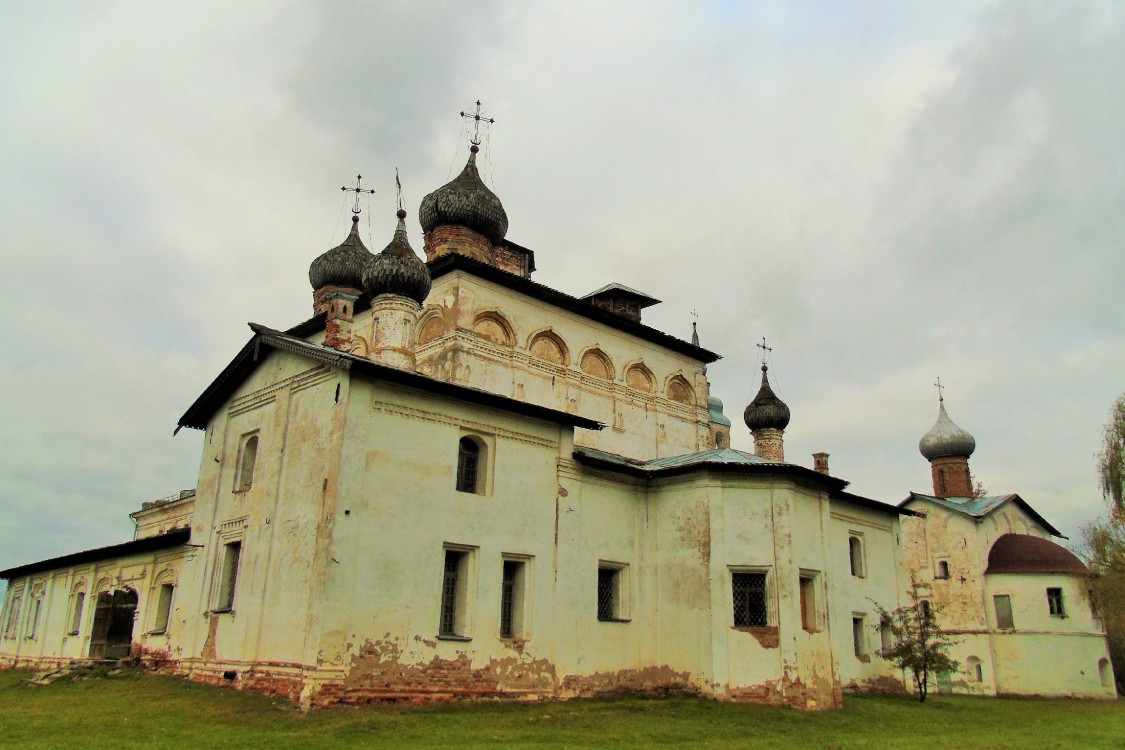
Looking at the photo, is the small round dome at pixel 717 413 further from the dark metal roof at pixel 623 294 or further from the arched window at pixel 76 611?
the arched window at pixel 76 611

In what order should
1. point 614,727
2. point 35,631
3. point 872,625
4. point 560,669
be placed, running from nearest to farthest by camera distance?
point 614,727 < point 560,669 < point 872,625 < point 35,631

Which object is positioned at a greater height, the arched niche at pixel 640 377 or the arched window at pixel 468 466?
the arched niche at pixel 640 377

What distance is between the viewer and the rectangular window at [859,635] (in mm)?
20547

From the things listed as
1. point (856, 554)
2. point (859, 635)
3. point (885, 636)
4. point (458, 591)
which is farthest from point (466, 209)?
point (885, 636)

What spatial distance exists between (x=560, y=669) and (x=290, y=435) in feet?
19.9

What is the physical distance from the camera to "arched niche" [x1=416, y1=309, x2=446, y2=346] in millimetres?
19269

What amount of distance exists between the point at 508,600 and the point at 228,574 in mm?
4981

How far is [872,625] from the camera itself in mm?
21109

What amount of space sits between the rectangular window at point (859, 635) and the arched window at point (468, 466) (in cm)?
1070

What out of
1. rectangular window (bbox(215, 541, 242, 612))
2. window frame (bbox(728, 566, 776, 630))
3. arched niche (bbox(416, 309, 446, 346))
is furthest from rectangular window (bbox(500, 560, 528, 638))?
arched niche (bbox(416, 309, 446, 346))

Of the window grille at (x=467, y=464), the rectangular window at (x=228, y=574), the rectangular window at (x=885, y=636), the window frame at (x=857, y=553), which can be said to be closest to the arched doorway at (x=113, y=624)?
the rectangular window at (x=228, y=574)

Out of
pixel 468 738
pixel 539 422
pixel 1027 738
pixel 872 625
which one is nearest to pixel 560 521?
pixel 539 422

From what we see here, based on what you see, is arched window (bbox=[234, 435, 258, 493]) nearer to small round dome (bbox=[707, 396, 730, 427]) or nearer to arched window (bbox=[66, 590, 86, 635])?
arched window (bbox=[66, 590, 86, 635])

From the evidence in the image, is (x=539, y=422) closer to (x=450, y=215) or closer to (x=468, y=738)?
(x=468, y=738)
